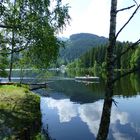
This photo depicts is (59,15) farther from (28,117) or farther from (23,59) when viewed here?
(28,117)

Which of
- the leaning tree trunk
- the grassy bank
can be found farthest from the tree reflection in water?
the grassy bank

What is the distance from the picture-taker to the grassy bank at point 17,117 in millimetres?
17969

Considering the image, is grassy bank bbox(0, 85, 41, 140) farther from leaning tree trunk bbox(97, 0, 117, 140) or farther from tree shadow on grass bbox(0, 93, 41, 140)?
leaning tree trunk bbox(97, 0, 117, 140)

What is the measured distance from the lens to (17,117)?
2134 centimetres

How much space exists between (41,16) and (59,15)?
221cm

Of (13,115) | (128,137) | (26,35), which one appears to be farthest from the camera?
(128,137)

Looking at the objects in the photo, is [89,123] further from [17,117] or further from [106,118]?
[106,118]

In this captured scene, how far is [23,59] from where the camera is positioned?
30.0m

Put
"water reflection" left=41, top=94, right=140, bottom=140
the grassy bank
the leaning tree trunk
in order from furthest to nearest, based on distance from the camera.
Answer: "water reflection" left=41, top=94, right=140, bottom=140
the grassy bank
the leaning tree trunk

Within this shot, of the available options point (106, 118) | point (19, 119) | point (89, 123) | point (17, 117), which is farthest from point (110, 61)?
point (89, 123)

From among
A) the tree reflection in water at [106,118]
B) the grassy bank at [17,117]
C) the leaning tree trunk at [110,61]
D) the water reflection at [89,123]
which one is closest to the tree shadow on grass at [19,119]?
the grassy bank at [17,117]

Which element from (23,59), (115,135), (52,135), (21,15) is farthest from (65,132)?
(21,15)

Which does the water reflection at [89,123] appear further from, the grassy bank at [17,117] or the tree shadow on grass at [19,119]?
the tree shadow on grass at [19,119]

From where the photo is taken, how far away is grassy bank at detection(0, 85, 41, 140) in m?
18.0
